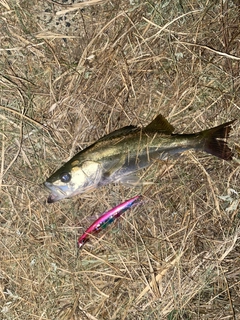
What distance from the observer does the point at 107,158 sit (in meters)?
2.81

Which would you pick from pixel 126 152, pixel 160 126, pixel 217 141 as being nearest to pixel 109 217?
pixel 126 152

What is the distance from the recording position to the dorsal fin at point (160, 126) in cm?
289

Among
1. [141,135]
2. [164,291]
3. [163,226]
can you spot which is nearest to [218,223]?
[163,226]

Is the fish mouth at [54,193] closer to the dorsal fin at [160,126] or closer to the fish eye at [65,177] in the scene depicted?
the fish eye at [65,177]

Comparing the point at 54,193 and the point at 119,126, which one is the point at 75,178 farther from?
the point at 119,126

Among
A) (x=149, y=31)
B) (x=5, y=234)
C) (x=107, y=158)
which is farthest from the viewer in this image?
(x=5, y=234)

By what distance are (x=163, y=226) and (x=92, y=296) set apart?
0.75 metres

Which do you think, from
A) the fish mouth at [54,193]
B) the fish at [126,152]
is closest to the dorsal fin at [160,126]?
the fish at [126,152]

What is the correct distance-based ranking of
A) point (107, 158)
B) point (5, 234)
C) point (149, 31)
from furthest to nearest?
point (5, 234) → point (149, 31) → point (107, 158)

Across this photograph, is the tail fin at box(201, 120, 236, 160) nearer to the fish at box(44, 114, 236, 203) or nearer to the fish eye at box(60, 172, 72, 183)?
the fish at box(44, 114, 236, 203)

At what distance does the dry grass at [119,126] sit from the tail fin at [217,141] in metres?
0.18

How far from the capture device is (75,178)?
9.26ft

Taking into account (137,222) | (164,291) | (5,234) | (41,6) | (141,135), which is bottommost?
(164,291)

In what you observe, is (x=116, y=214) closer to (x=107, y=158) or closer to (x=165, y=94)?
(x=107, y=158)
